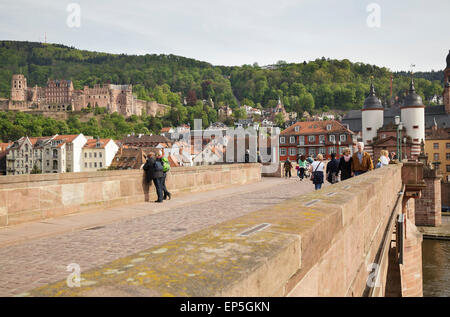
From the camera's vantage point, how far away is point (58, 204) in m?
9.12

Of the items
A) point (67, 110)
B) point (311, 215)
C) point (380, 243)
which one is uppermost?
point (67, 110)

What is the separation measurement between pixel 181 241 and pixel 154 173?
9789 millimetres

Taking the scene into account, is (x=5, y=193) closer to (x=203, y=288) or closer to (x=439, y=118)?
(x=203, y=288)

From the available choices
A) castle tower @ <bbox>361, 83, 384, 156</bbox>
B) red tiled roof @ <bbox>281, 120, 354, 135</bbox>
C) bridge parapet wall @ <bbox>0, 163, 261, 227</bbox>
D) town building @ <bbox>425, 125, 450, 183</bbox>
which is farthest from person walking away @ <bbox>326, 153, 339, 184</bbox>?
town building @ <bbox>425, 125, 450, 183</bbox>

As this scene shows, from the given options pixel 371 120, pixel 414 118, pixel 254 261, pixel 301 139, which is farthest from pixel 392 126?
pixel 254 261

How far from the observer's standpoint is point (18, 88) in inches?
7367

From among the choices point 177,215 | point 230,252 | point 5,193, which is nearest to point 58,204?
point 5,193

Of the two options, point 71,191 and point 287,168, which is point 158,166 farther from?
point 287,168

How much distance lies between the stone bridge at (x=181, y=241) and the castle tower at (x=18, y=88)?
645 feet

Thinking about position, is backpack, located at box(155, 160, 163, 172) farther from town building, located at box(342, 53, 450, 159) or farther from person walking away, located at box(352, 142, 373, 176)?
town building, located at box(342, 53, 450, 159)

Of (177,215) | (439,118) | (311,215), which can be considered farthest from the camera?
(439,118)

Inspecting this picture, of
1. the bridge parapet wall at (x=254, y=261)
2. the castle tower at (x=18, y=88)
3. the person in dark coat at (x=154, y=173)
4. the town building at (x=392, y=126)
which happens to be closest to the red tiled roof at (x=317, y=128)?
the town building at (x=392, y=126)

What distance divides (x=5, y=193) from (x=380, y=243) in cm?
696
